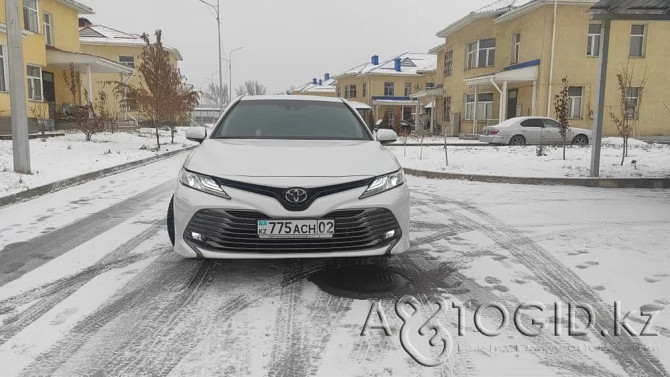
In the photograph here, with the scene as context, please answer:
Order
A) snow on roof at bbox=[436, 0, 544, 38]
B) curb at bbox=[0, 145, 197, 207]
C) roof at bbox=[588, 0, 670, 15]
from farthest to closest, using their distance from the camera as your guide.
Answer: snow on roof at bbox=[436, 0, 544, 38] → roof at bbox=[588, 0, 670, 15] → curb at bbox=[0, 145, 197, 207]

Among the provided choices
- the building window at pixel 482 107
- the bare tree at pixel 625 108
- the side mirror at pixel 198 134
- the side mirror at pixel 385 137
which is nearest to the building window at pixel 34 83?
the side mirror at pixel 198 134

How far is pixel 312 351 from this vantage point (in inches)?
105

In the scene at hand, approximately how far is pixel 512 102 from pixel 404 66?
26.1m

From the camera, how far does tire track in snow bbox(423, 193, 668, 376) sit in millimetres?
2590

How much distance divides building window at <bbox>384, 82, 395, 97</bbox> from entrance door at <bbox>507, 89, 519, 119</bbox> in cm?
2499

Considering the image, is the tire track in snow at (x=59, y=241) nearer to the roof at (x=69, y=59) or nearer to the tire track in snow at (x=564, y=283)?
the tire track in snow at (x=564, y=283)

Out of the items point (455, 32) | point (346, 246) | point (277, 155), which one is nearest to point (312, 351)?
point (346, 246)

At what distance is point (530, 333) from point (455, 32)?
104 feet

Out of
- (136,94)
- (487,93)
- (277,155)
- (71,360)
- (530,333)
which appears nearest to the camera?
(71,360)

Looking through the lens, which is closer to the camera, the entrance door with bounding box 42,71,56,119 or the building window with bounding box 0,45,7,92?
the building window with bounding box 0,45,7,92

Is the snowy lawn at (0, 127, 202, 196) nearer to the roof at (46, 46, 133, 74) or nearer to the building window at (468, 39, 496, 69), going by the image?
the roof at (46, 46, 133, 74)

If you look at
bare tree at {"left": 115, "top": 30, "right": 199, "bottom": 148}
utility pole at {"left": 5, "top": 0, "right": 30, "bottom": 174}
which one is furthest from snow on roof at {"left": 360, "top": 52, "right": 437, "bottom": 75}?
utility pole at {"left": 5, "top": 0, "right": 30, "bottom": 174}

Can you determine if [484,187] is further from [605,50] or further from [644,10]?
[644,10]

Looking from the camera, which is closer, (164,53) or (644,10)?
(644,10)
